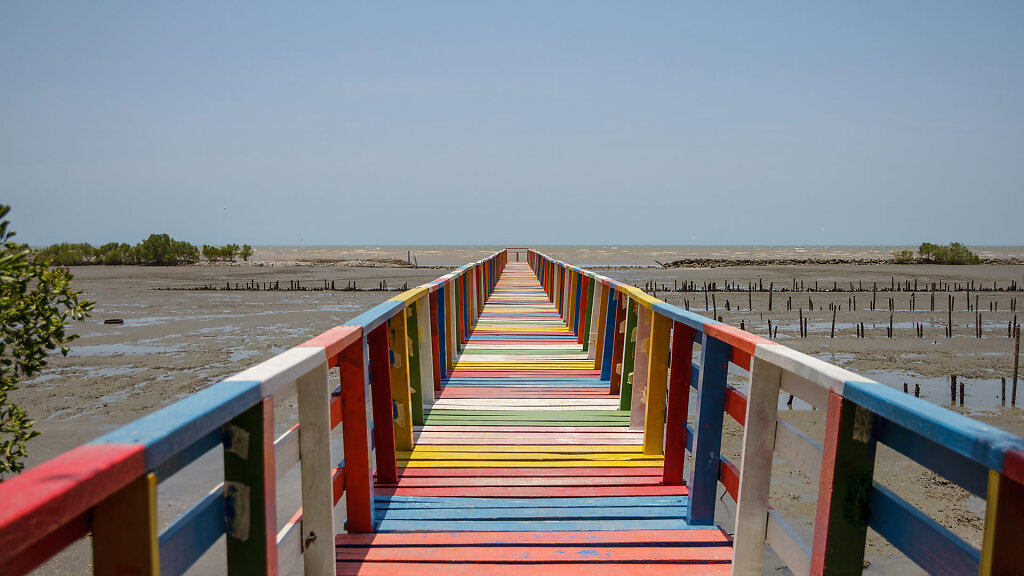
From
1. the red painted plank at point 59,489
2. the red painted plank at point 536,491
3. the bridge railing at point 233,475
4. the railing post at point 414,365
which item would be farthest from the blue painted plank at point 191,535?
the railing post at point 414,365

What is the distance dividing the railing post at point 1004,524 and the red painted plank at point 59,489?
1686 mm

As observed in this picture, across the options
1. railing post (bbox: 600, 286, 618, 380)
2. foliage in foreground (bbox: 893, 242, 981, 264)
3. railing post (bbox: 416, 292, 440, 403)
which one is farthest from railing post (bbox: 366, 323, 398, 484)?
foliage in foreground (bbox: 893, 242, 981, 264)

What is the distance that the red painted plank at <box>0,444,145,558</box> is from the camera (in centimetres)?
93

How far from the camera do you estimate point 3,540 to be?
89cm

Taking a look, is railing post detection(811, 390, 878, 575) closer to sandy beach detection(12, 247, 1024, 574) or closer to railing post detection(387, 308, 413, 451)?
railing post detection(387, 308, 413, 451)

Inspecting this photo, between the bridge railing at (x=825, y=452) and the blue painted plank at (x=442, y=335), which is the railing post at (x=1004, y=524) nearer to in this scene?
the bridge railing at (x=825, y=452)

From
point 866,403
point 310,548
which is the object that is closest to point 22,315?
point 310,548

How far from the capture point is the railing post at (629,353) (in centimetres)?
524

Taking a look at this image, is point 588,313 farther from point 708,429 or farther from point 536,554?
point 536,554

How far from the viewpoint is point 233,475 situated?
186 centimetres

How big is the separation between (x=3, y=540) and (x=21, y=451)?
5918 mm

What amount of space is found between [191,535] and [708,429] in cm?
239

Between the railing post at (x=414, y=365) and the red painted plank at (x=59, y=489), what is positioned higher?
the red painted plank at (x=59, y=489)

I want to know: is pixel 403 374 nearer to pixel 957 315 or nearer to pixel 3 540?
pixel 3 540
